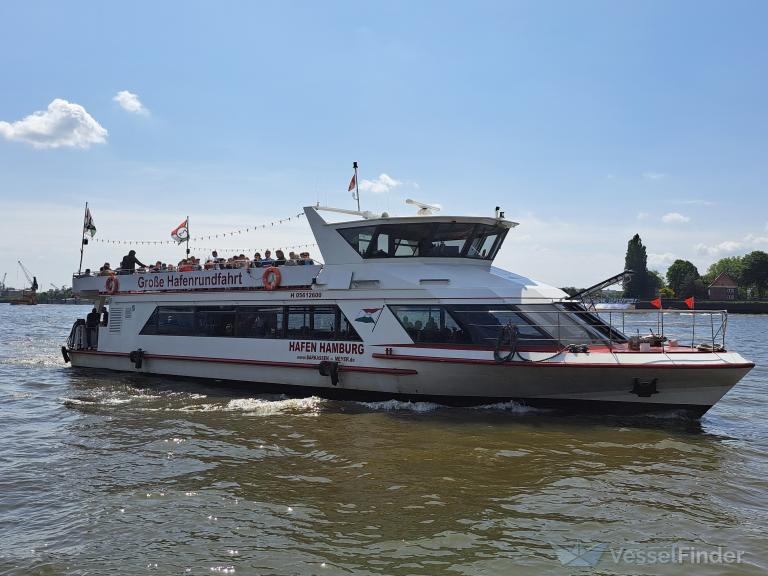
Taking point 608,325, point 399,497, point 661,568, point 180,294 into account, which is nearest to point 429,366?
point 608,325

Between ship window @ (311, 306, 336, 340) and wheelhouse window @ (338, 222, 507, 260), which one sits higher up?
wheelhouse window @ (338, 222, 507, 260)

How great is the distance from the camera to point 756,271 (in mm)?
86938

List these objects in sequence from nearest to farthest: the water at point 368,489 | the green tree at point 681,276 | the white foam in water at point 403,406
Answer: the water at point 368,489, the white foam in water at point 403,406, the green tree at point 681,276

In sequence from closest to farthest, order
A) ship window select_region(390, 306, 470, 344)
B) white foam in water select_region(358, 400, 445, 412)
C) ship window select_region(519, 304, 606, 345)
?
ship window select_region(519, 304, 606, 345) → ship window select_region(390, 306, 470, 344) → white foam in water select_region(358, 400, 445, 412)

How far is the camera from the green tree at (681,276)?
3738 inches

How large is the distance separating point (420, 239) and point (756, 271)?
9230 cm

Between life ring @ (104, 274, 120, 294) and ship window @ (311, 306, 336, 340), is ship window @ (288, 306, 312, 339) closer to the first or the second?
ship window @ (311, 306, 336, 340)

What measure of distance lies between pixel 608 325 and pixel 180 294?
10481 mm

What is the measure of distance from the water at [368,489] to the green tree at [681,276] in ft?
306

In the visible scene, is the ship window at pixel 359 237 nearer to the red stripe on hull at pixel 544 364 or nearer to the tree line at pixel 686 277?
the red stripe on hull at pixel 544 364

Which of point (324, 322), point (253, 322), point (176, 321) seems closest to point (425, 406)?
point (324, 322)

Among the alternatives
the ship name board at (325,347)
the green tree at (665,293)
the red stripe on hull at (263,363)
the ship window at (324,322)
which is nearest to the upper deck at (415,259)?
the ship window at (324,322)

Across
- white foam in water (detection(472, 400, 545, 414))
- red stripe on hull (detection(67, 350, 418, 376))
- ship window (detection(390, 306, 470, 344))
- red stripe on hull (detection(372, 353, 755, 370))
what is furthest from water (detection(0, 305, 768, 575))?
ship window (detection(390, 306, 470, 344))

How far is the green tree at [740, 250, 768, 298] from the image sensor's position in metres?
86.6
